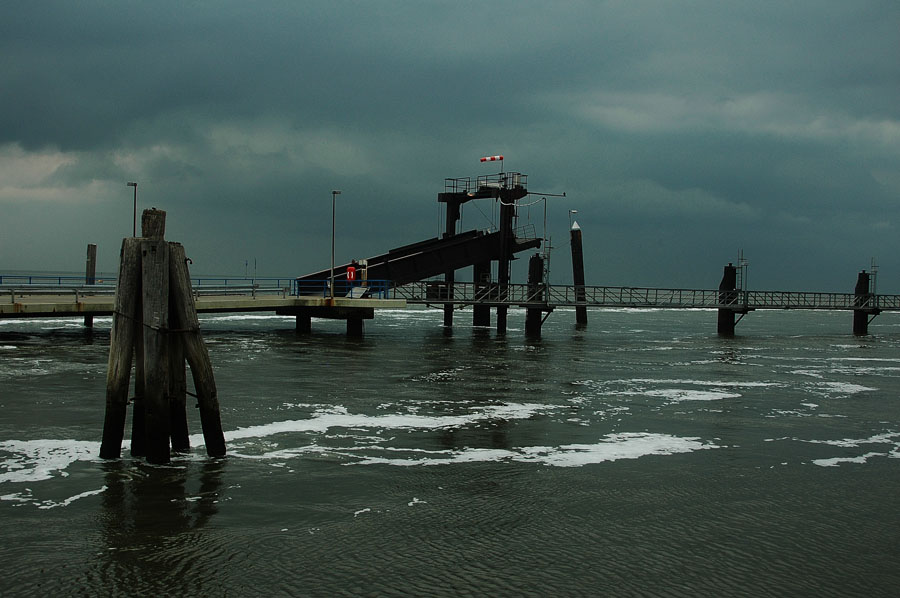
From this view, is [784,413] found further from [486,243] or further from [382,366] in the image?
[486,243]

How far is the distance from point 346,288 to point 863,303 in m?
41.5

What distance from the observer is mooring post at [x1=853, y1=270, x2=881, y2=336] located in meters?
62.3

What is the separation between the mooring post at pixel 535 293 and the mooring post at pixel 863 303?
29032 mm

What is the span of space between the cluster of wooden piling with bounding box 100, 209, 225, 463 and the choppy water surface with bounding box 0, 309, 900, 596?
849 millimetres

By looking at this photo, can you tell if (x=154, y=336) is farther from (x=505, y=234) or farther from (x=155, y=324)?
(x=505, y=234)

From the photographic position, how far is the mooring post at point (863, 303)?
204ft

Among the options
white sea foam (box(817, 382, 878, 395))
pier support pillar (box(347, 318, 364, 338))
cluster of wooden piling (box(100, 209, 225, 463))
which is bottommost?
white sea foam (box(817, 382, 878, 395))

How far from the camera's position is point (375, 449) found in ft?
45.3

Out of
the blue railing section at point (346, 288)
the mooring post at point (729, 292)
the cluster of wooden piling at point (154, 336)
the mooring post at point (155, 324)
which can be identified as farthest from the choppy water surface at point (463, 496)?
the mooring post at point (729, 292)

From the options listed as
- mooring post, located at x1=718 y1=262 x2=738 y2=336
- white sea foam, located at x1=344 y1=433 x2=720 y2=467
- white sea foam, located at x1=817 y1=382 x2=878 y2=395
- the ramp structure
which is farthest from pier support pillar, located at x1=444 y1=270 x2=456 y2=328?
white sea foam, located at x1=344 y1=433 x2=720 y2=467

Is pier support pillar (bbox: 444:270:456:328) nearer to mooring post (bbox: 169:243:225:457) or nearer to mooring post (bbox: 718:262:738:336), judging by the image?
mooring post (bbox: 718:262:738:336)

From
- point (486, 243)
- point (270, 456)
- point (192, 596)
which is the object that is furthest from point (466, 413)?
point (486, 243)

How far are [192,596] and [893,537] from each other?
7777mm

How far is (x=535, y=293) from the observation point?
158 feet
